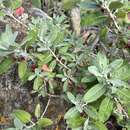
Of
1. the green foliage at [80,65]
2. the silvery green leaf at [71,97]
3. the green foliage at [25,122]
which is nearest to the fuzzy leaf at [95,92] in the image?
the green foliage at [80,65]

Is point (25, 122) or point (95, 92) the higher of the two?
point (95, 92)

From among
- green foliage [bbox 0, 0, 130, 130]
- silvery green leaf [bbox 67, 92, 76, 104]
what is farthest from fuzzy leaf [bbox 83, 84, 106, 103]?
silvery green leaf [bbox 67, 92, 76, 104]

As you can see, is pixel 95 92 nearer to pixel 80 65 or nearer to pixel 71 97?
pixel 71 97

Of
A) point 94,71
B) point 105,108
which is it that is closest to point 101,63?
point 94,71

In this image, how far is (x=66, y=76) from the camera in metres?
2.03

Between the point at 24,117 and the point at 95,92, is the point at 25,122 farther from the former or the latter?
the point at 95,92

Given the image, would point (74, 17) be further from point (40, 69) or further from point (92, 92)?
point (92, 92)

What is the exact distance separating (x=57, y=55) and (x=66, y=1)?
10.4 inches

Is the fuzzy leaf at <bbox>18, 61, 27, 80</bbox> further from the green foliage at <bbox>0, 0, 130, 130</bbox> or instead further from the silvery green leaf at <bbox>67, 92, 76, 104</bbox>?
the silvery green leaf at <bbox>67, 92, 76, 104</bbox>

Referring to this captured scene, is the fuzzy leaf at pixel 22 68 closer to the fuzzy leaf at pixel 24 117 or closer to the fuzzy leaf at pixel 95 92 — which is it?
the fuzzy leaf at pixel 24 117

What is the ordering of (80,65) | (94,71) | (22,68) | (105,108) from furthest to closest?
(80,65), (22,68), (105,108), (94,71)

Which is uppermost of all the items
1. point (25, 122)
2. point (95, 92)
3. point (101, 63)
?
point (101, 63)

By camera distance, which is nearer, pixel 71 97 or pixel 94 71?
pixel 94 71

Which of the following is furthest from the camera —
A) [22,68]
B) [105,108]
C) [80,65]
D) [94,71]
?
[80,65]
